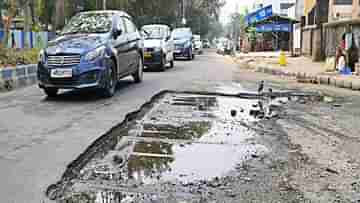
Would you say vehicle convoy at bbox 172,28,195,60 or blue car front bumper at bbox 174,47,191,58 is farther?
blue car front bumper at bbox 174,47,191,58

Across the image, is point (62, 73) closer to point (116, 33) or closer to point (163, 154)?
point (116, 33)

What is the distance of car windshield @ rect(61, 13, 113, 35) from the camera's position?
9.73m

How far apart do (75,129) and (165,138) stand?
4.28ft

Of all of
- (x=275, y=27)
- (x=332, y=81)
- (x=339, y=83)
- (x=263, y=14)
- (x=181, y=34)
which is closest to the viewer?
(x=339, y=83)

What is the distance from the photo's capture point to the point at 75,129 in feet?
20.7

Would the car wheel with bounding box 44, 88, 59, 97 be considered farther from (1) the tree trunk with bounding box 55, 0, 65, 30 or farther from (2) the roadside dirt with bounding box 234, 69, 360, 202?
(1) the tree trunk with bounding box 55, 0, 65, 30

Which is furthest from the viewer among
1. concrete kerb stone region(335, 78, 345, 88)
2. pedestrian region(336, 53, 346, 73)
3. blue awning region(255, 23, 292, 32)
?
blue awning region(255, 23, 292, 32)

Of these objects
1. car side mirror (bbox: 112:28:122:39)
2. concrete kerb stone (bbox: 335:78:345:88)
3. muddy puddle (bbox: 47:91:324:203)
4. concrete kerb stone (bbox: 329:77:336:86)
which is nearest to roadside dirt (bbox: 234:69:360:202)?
muddy puddle (bbox: 47:91:324:203)

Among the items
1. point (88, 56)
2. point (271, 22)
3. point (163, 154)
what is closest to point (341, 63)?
point (88, 56)

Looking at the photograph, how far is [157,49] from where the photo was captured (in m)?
16.6

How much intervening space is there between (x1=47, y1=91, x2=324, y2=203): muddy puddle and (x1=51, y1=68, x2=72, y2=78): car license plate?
1.58 meters

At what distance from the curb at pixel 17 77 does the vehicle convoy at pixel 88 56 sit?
69.7 inches

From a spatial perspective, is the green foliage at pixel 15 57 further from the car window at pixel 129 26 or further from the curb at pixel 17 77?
the car window at pixel 129 26

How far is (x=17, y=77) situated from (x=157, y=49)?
21.5 ft
